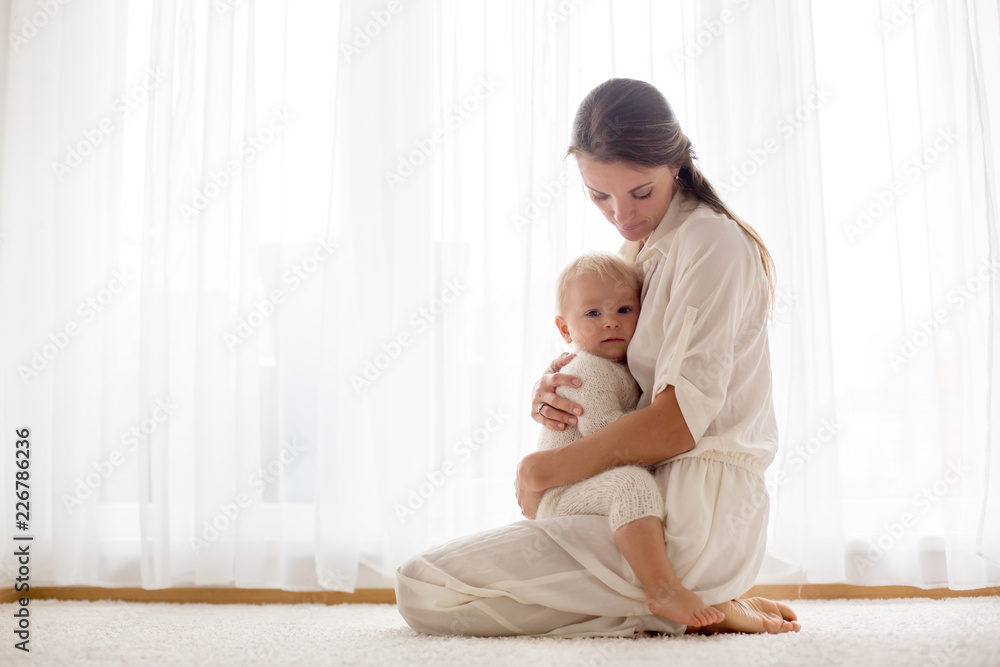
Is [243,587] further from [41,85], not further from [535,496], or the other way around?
[41,85]

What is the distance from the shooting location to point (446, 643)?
1.05 m

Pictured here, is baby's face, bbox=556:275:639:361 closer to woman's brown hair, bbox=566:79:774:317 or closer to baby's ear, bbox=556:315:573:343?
baby's ear, bbox=556:315:573:343

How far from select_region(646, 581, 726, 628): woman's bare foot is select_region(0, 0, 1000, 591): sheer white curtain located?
64 centimetres

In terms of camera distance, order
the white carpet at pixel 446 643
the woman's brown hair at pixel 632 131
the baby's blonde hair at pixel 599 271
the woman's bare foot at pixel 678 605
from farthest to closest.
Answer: the baby's blonde hair at pixel 599 271, the woman's brown hair at pixel 632 131, the woman's bare foot at pixel 678 605, the white carpet at pixel 446 643

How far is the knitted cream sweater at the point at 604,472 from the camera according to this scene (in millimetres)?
1108

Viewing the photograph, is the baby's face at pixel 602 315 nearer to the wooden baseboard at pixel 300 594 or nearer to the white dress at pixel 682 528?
the white dress at pixel 682 528

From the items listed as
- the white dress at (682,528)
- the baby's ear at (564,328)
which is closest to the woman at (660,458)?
the white dress at (682,528)

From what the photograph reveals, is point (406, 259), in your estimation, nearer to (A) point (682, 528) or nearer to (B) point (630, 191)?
(B) point (630, 191)

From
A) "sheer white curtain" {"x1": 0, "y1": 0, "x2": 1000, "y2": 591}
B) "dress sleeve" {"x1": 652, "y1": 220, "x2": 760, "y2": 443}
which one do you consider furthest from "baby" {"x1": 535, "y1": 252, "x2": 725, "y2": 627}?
"sheer white curtain" {"x1": 0, "y1": 0, "x2": 1000, "y2": 591}

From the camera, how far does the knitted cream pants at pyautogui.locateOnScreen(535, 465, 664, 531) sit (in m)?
1.10

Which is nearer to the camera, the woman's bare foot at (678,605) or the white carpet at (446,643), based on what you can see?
the white carpet at (446,643)

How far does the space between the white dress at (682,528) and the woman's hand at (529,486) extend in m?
0.07

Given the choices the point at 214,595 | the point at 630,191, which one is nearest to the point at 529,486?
the point at 630,191

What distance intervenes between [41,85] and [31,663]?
4.93 ft
